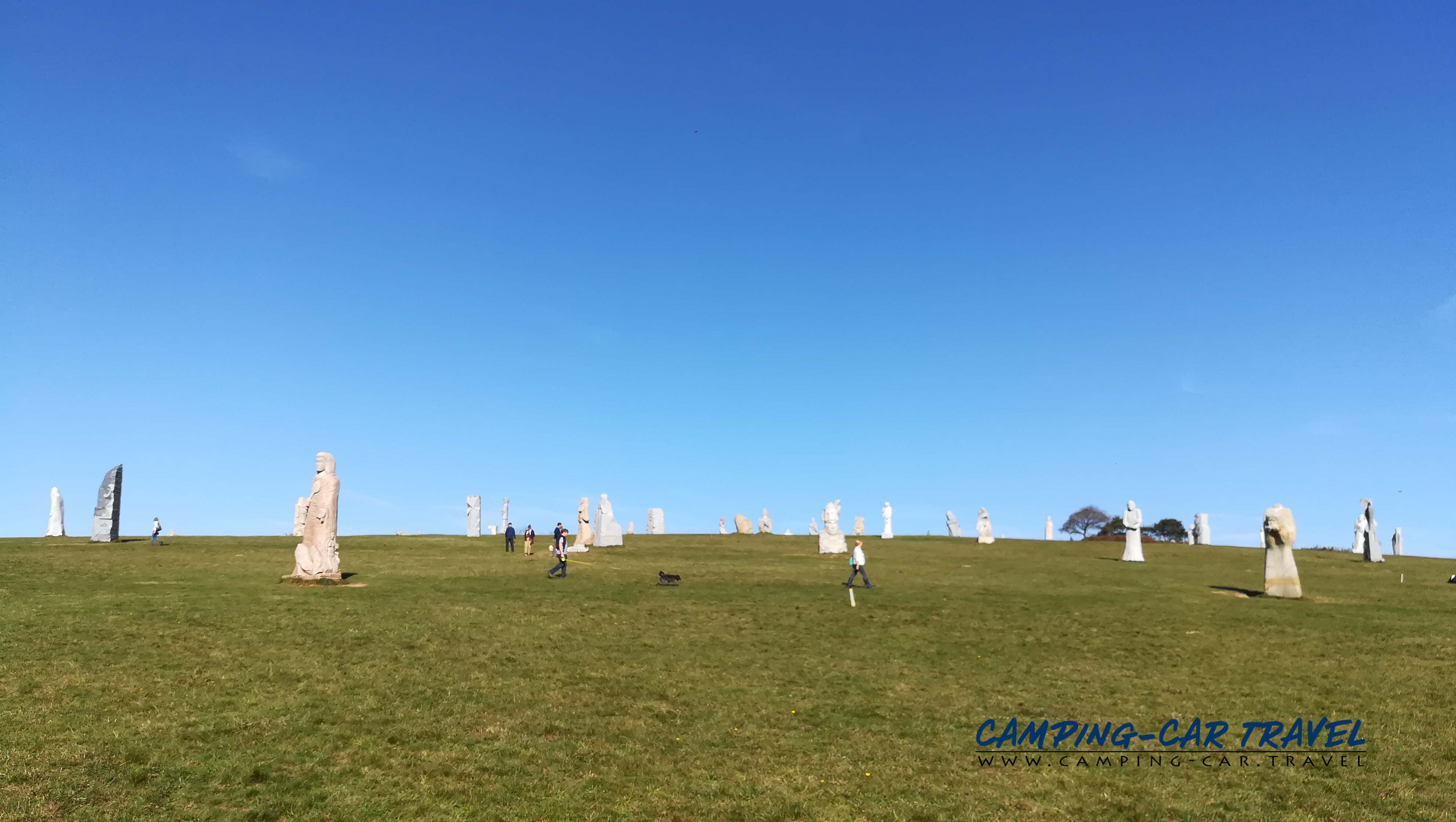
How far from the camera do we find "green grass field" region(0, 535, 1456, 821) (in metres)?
11.8

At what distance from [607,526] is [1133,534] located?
30.5m

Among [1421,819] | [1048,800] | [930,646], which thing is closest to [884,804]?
[1048,800]

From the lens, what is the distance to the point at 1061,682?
61.2ft

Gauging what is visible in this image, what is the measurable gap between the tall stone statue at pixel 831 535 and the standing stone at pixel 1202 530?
3683cm

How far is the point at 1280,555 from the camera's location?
3106cm

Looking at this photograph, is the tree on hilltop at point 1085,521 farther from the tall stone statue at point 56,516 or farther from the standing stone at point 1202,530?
the tall stone statue at point 56,516

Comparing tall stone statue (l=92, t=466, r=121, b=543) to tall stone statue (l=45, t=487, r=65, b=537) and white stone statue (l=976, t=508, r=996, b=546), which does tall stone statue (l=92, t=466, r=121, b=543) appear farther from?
white stone statue (l=976, t=508, r=996, b=546)

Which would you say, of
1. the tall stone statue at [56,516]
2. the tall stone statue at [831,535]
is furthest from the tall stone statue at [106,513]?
the tall stone statue at [831,535]

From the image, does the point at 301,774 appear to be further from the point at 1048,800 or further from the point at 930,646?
the point at 930,646

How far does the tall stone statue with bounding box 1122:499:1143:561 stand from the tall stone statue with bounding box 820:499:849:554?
1578 cm

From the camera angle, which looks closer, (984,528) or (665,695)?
(665,695)

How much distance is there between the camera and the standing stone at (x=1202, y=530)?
68750mm

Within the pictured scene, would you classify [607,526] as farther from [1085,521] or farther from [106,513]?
[1085,521]

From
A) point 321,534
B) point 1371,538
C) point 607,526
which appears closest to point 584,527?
point 607,526
